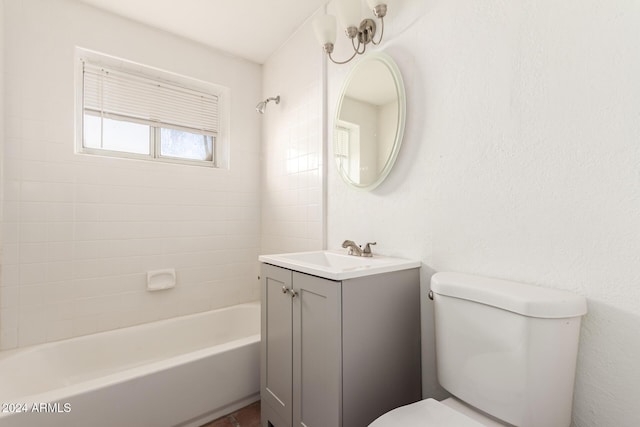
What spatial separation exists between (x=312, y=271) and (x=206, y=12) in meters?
1.87

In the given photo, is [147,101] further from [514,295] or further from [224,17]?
[514,295]

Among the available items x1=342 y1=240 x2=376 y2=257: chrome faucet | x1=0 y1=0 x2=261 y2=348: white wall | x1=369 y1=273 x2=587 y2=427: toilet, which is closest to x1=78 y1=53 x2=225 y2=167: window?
x1=0 y1=0 x2=261 y2=348: white wall

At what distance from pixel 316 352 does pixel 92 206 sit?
172 cm

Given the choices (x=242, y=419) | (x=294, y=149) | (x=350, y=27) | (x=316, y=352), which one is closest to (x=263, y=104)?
(x=294, y=149)

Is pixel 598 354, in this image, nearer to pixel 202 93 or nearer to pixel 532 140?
pixel 532 140

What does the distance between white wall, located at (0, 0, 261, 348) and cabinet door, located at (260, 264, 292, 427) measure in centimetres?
102

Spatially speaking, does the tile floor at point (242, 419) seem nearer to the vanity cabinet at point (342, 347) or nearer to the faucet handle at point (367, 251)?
the vanity cabinet at point (342, 347)

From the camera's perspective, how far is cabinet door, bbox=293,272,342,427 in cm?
106

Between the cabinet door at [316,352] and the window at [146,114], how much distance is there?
Result: 64.0 inches

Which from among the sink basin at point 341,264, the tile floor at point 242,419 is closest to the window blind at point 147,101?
the sink basin at point 341,264

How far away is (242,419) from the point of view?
1584mm

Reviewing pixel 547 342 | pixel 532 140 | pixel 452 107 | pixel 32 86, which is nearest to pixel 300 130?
pixel 452 107

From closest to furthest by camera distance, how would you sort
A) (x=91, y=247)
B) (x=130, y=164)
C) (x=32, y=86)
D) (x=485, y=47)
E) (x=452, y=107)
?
1. (x=485, y=47)
2. (x=452, y=107)
3. (x=32, y=86)
4. (x=91, y=247)
5. (x=130, y=164)

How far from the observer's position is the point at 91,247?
6.13ft
